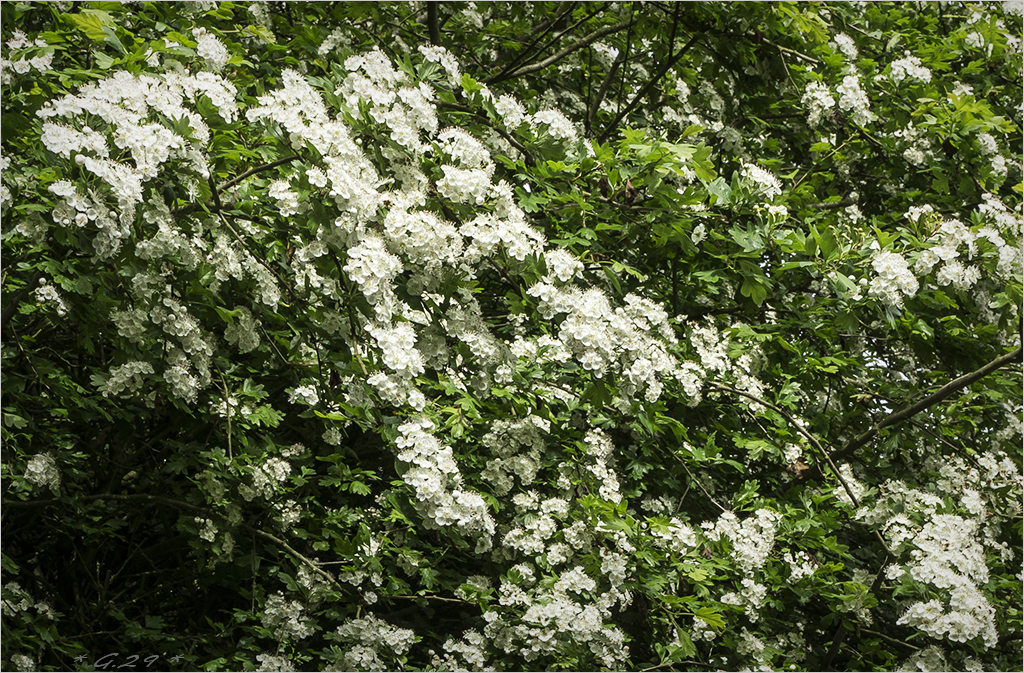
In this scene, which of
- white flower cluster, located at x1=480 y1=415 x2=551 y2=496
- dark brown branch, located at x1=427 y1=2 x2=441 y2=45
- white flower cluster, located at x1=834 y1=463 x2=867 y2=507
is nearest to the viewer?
white flower cluster, located at x1=480 y1=415 x2=551 y2=496

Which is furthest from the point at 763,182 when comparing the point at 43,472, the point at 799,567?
the point at 43,472

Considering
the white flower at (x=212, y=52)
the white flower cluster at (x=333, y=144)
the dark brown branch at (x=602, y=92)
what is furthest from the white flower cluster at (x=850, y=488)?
the white flower at (x=212, y=52)

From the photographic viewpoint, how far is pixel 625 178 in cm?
287

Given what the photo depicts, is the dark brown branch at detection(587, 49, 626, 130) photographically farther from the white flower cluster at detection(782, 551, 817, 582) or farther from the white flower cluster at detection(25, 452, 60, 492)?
the white flower cluster at detection(25, 452, 60, 492)

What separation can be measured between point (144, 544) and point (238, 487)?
1.28 meters

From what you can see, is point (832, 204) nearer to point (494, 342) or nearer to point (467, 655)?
point (494, 342)

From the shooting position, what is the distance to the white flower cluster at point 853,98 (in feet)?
13.0

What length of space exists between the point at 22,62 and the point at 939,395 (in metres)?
3.58

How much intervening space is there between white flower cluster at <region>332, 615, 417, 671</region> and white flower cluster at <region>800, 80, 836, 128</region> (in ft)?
9.77

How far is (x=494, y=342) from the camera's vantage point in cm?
266

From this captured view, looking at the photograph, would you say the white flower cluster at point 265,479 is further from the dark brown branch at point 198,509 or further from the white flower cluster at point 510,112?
the white flower cluster at point 510,112

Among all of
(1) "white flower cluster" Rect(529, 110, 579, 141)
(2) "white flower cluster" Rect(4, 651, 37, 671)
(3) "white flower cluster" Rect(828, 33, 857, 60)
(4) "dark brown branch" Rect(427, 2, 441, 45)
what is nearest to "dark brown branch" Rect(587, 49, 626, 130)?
(4) "dark brown branch" Rect(427, 2, 441, 45)

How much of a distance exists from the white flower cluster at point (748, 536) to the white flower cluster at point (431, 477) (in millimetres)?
1121

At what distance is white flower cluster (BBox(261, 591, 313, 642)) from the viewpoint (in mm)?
3318
